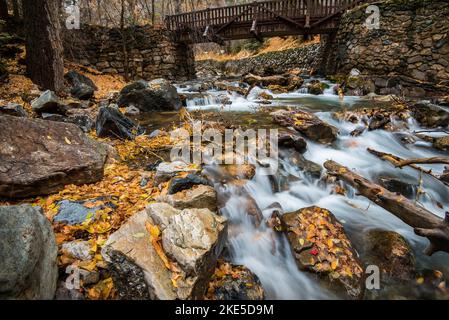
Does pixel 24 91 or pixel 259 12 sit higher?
pixel 259 12

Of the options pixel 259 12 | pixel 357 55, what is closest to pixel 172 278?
pixel 357 55

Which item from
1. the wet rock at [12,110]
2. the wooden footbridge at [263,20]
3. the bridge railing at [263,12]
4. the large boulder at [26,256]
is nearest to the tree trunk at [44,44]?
the wet rock at [12,110]

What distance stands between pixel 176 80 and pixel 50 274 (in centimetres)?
1609

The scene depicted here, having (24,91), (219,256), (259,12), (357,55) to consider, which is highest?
(259,12)

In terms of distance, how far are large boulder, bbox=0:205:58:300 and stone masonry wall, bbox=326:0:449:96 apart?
41.5 ft

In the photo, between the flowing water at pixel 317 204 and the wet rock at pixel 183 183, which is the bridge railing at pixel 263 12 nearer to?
the flowing water at pixel 317 204

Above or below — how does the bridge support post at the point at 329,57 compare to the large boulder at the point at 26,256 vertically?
above

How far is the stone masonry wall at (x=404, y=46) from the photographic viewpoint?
10.4 m

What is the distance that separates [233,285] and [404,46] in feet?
43.1

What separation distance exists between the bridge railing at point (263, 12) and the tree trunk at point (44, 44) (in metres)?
9.49

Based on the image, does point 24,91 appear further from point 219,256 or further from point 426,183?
point 426,183

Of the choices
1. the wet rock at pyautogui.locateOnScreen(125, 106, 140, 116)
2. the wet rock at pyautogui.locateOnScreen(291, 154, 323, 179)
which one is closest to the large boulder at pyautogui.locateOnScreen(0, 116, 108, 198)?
the wet rock at pyautogui.locateOnScreen(291, 154, 323, 179)

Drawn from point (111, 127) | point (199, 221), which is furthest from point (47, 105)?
point (199, 221)

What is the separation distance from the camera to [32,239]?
201cm
